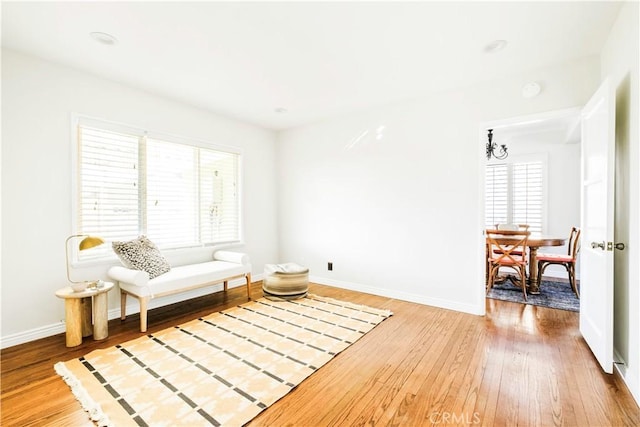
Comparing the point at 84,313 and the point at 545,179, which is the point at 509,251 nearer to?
the point at 545,179

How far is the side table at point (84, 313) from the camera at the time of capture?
8.38ft

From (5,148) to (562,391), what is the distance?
4.76 metres

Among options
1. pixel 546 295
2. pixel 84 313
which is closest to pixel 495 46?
pixel 546 295

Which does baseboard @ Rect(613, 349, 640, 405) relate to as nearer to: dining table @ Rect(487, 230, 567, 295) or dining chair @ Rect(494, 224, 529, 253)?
dining table @ Rect(487, 230, 567, 295)

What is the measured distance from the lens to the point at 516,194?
5.51m

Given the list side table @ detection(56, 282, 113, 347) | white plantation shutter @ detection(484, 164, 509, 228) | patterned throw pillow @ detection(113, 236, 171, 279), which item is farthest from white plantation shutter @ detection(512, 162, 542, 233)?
side table @ detection(56, 282, 113, 347)

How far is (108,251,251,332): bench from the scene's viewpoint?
9.44ft

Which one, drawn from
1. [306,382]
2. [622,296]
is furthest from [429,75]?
[306,382]

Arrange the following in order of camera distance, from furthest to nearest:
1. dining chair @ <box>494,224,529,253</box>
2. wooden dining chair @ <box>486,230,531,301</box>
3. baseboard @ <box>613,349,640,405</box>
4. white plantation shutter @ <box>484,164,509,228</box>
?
white plantation shutter @ <box>484,164,509,228</box> → dining chair @ <box>494,224,529,253</box> → wooden dining chair @ <box>486,230,531,301</box> → baseboard @ <box>613,349,640,405</box>

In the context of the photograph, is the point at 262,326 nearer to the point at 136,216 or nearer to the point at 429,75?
the point at 136,216

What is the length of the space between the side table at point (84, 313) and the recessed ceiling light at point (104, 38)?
2191 mm

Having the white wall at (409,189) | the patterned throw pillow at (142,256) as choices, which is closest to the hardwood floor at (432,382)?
the patterned throw pillow at (142,256)

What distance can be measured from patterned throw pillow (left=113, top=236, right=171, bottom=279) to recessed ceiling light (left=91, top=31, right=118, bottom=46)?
1.90 meters

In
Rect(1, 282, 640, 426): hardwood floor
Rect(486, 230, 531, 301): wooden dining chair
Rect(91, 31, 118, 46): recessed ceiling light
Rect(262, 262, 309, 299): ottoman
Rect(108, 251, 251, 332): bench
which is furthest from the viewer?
Rect(486, 230, 531, 301): wooden dining chair
